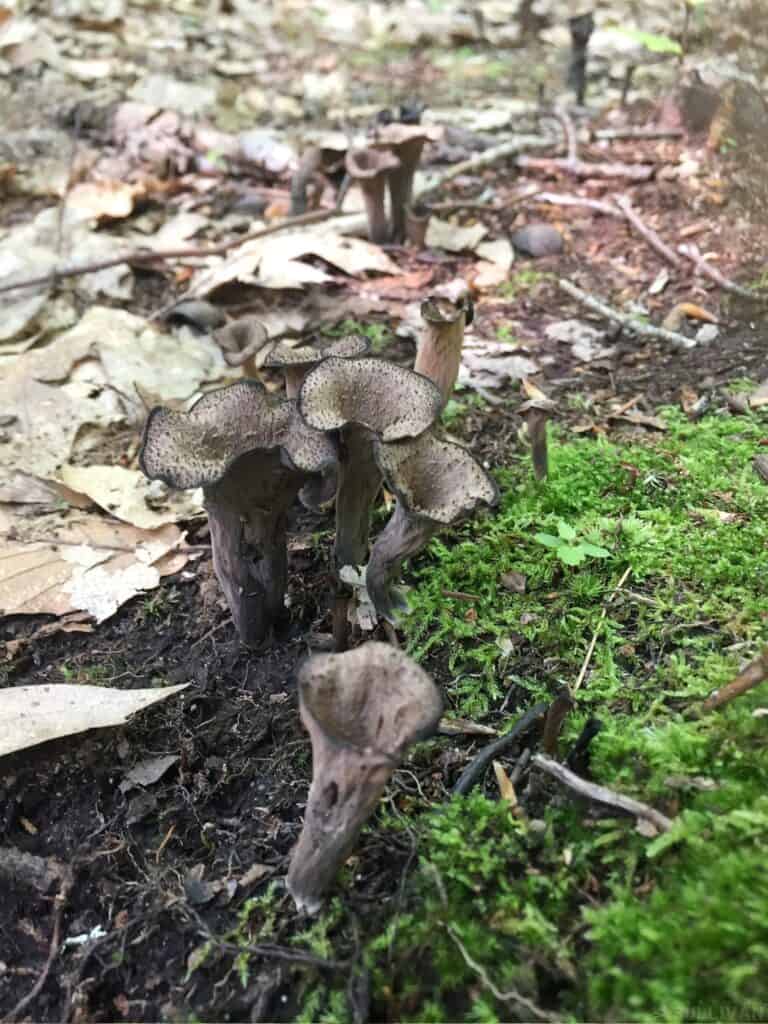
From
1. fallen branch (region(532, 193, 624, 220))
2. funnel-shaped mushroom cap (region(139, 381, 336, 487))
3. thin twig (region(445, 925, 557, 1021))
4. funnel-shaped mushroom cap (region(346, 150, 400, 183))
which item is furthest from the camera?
fallen branch (region(532, 193, 624, 220))

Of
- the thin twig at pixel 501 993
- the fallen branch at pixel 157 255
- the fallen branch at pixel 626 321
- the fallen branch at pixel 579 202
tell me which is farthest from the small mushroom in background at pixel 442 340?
the fallen branch at pixel 579 202

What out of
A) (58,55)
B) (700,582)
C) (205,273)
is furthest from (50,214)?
(700,582)

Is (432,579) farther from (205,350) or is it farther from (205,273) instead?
(205,273)

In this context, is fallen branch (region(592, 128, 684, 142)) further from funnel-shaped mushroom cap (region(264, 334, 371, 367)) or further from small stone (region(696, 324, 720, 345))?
funnel-shaped mushroom cap (region(264, 334, 371, 367))

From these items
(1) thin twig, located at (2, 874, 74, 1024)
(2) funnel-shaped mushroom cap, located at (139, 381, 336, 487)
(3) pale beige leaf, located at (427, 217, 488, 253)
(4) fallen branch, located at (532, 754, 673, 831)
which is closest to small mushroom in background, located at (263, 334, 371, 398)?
(2) funnel-shaped mushroom cap, located at (139, 381, 336, 487)

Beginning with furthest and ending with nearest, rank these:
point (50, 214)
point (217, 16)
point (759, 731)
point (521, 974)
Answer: point (217, 16) → point (50, 214) → point (759, 731) → point (521, 974)

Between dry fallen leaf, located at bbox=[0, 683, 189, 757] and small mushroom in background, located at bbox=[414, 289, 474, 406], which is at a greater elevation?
small mushroom in background, located at bbox=[414, 289, 474, 406]
